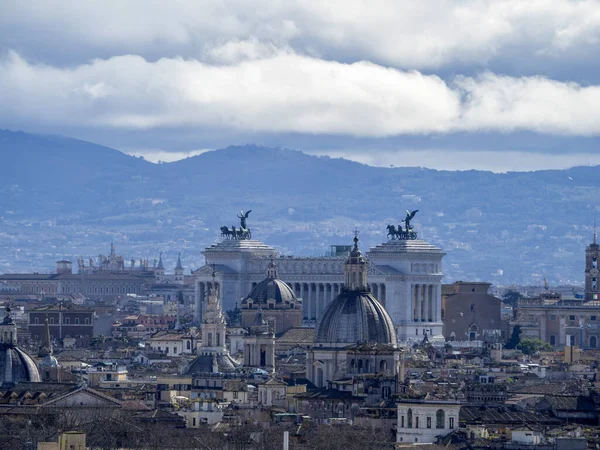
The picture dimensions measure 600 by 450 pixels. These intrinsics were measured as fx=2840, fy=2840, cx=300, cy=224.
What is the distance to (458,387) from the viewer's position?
120125 millimetres

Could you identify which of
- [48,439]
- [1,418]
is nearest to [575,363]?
[1,418]

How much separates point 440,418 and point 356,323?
36.8m

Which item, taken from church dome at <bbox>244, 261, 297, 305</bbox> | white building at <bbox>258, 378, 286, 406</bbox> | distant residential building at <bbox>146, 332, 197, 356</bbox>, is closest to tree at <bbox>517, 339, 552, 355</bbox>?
church dome at <bbox>244, 261, 297, 305</bbox>

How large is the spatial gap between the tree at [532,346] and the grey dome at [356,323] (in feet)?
186

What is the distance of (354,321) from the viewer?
418ft

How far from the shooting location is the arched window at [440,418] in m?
90.3

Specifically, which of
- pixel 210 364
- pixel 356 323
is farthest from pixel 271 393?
pixel 210 364

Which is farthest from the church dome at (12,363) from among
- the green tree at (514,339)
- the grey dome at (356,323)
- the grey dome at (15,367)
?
the green tree at (514,339)

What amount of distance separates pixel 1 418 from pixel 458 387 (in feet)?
83.4

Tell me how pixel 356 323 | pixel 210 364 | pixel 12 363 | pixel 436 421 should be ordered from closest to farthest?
pixel 436 421
pixel 12 363
pixel 356 323
pixel 210 364

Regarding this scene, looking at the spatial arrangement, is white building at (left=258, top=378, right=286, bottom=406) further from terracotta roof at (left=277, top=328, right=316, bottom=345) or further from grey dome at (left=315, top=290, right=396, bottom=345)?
terracotta roof at (left=277, top=328, right=316, bottom=345)

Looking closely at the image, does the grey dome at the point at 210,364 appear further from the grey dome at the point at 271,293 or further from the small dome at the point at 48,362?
the grey dome at the point at 271,293

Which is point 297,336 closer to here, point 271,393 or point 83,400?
point 271,393

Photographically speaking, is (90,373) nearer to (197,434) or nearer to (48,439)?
(197,434)
